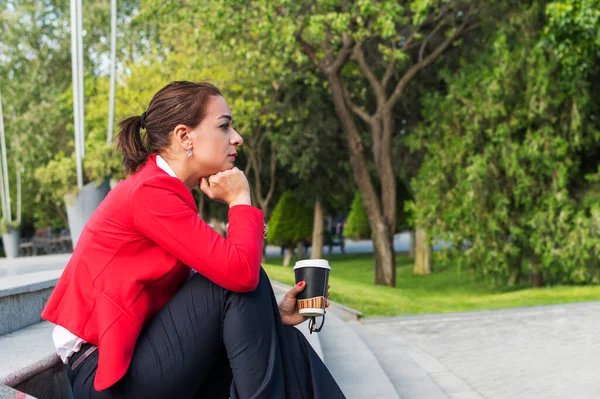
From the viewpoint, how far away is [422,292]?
19328mm

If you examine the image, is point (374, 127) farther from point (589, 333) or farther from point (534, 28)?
point (589, 333)

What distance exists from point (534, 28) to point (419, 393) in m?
13.8

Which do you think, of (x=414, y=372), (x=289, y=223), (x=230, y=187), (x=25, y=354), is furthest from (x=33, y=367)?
(x=289, y=223)

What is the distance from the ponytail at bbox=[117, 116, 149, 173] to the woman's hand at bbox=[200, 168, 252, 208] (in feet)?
0.91

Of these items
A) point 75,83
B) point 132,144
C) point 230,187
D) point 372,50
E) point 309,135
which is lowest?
point 230,187

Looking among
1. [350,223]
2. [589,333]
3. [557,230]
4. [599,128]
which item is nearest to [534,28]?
[599,128]

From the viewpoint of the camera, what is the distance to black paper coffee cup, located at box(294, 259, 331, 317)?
3.11m

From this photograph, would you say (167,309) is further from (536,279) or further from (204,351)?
(536,279)

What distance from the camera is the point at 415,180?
67.6 feet

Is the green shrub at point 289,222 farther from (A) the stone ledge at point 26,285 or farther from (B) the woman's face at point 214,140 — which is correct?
(B) the woman's face at point 214,140

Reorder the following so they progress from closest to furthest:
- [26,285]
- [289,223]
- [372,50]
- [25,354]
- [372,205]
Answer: [25,354]
[26,285]
[372,205]
[372,50]
[289,223]

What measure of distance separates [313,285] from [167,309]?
1.91ft

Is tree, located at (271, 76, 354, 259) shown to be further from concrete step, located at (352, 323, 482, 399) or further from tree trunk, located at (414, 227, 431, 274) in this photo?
concrete step, located at (352, 323, 482, 399)

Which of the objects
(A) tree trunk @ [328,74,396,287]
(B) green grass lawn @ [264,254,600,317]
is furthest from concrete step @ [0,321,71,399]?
(A) tree trunk @ [328,74,396,287]
